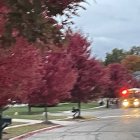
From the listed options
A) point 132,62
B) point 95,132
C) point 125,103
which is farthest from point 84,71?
point 132,62

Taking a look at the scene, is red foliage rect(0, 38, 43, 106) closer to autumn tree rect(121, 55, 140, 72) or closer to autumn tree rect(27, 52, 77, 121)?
autumn tree rect(27, 52, 77, 121)

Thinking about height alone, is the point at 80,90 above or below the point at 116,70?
below

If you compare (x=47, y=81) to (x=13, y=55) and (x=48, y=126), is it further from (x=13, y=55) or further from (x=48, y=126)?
(x=13, y=55)

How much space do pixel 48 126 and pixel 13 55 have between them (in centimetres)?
2000

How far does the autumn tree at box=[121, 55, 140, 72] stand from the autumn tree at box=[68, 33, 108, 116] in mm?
106293

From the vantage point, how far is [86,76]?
42656mm

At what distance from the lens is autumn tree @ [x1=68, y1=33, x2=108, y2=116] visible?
139 feet

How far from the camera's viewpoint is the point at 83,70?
1682 inches

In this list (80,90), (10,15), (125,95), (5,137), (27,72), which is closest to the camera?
(10,15)

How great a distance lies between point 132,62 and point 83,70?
360 feet

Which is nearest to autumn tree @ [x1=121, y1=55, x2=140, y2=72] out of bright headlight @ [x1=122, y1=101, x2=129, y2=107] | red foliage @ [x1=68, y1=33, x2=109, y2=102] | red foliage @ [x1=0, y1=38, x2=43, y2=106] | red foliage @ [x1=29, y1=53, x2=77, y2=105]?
bright headlight @ [x1=122, y1=101, x2=129, y2=107]

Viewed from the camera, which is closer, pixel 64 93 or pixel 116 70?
pixel 64 93

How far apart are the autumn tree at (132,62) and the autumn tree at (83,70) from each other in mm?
106293

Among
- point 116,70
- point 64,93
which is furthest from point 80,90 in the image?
point 116,70
